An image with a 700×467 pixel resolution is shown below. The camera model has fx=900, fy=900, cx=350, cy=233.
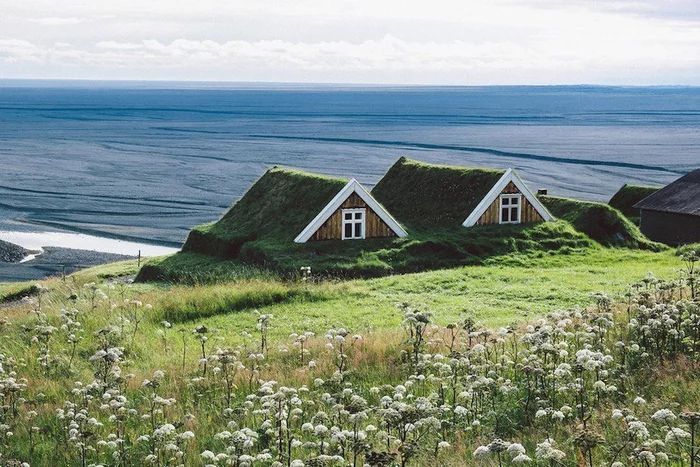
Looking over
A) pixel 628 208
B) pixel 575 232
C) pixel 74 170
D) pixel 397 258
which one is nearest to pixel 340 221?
pixel 397 258

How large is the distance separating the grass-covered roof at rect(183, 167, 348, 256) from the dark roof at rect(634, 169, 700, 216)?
20.2 m

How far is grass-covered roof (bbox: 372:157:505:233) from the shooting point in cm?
4481

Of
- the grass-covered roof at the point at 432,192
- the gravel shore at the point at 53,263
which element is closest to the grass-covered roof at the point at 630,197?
the grass-covered roof at the point at 432,192

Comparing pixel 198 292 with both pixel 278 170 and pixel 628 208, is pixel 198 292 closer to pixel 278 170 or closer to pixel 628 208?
pixel 278 170

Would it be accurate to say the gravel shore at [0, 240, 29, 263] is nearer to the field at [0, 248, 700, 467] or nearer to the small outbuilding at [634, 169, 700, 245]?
the field at [0, 248, 700, 467]

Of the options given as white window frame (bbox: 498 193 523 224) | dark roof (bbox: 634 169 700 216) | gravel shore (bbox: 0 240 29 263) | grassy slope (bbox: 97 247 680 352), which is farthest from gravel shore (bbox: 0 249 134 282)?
dark roof (bbox: 634 169 700 216)

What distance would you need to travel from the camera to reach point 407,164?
50062 millimetres

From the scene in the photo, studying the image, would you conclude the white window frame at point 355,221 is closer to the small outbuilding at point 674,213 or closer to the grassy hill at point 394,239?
the grassy hill at point 394,239

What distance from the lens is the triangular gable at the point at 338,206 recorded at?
40.4 metres

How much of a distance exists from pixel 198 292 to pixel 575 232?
75.5 ft

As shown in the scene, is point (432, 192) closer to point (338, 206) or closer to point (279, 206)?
point (338, 206)

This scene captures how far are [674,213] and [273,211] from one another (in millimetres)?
22823

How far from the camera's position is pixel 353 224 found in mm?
41656

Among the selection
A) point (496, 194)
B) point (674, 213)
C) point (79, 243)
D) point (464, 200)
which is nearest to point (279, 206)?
point (464, 200)
